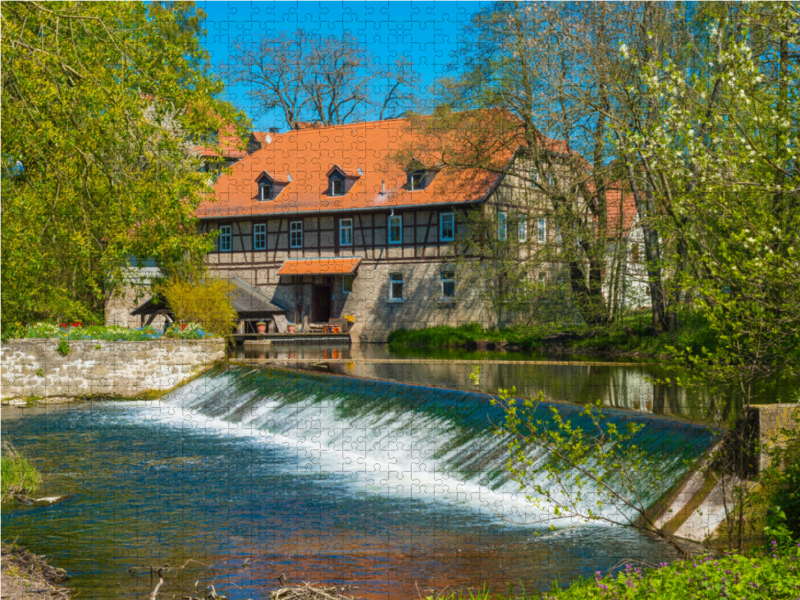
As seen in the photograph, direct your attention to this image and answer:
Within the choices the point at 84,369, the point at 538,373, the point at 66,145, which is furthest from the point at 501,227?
the point at 66,145

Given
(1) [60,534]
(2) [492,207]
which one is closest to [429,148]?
(2) [492,207]

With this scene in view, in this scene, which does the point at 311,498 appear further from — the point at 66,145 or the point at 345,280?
the point at 345,280

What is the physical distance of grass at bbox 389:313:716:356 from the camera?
68.3 feet

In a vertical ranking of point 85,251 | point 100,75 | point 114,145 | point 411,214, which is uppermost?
point 411,214

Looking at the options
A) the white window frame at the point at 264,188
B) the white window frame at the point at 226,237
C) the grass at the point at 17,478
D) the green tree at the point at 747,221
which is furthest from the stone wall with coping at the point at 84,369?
the white window frame at the point at 226,237

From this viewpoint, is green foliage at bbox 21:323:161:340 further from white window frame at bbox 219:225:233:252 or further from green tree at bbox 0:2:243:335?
white window frame at bbox 219:225:233:252

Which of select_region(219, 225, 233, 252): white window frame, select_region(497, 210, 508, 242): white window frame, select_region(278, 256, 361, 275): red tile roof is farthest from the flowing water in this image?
select_region(219, 225, 233, 252): white window frame

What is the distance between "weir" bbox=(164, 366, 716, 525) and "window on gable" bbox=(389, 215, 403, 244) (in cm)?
1653

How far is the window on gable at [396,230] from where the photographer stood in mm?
33656

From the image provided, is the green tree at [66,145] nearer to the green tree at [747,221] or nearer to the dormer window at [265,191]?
the green tree at [747,221]

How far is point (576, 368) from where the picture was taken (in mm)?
19391

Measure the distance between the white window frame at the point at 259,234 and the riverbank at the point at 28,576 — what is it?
2895cm

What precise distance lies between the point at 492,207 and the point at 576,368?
12.7 m

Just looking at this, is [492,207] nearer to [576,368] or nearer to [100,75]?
[576,368]
